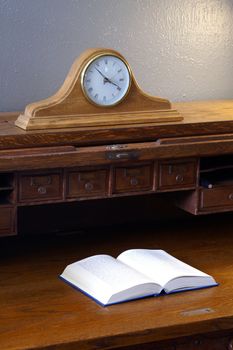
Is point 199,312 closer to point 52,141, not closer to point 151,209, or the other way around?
point 52,141

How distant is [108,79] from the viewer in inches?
78.7

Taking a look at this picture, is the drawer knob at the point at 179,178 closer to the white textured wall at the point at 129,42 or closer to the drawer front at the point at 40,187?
the drawer front at the point at 40,187

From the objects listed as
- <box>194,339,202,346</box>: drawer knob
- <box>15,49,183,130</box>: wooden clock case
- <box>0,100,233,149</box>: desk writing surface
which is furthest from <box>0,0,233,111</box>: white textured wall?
<box>194,339,202,346</box>: drawer knob

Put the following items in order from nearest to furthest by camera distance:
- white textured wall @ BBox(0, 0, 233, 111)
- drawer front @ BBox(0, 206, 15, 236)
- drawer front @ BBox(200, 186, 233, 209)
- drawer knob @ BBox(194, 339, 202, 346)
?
drawer knob @ BBox(194, 339, 202, 346) < drawer front @ BBox(0, 206, 15, 236) < drawer front @ BBox(200, 186, 233, 209) < white textured wall @ BBox(0, 0, 233, 111)

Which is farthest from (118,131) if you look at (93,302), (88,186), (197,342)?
(197,342)

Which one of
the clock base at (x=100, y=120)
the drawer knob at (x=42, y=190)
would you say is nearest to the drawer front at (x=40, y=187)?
the drawer knob at (x=42, y=190)

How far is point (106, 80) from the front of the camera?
2.00 meters

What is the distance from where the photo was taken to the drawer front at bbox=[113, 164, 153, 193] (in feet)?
6.58

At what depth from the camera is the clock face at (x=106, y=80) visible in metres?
1.98

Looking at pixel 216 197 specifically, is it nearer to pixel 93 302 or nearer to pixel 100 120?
pixel 100 120

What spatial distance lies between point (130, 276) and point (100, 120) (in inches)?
15.2

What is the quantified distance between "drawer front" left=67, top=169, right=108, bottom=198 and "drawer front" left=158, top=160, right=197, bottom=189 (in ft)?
0.50

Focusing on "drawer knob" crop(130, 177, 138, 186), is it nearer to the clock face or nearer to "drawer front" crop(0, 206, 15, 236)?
the clock face

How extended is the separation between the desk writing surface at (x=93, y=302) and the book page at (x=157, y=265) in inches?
1.8
